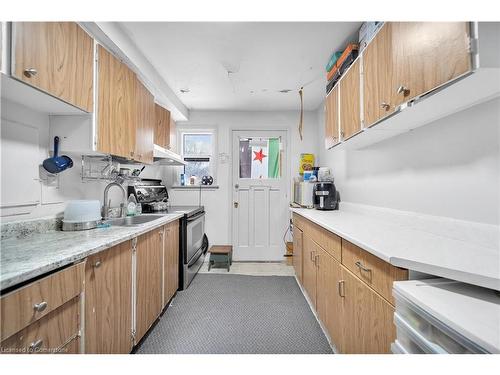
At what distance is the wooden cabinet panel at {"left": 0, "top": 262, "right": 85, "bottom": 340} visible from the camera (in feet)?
2.15

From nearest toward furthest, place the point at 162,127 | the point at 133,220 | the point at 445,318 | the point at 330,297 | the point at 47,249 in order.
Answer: the point at 445,318
the point at 47,249
the point at 330,297
the point at 133,220
the point at 162,127

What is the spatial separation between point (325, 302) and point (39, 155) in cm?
220

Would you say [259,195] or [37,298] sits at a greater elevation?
[259,195]

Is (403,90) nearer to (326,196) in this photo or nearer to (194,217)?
(326,196)

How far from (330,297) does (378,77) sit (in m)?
1.50

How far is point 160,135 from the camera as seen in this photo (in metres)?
2.73

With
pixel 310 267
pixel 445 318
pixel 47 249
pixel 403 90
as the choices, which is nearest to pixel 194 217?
pixel 310 267

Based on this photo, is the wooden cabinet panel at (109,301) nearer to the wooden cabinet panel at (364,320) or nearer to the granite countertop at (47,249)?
the granite countertop at (47,249)

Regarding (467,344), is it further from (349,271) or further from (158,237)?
(158,237)

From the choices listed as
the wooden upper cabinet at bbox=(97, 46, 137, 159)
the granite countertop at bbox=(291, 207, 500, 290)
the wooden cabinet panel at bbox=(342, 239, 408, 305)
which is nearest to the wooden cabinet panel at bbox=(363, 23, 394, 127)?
the granite countertop at bbox=(291, 207, 500, 290)

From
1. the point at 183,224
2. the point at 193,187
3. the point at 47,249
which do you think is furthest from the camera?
the point at 193,187

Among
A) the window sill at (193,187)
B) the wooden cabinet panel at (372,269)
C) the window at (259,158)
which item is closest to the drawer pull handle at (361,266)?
the wooden cabinet panel at (372,269)

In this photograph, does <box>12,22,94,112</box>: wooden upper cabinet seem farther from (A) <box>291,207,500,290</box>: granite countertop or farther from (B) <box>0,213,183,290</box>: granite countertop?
(A) <box>291,207,500,290</box>: granite countertop

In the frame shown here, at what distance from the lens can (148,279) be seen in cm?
162
